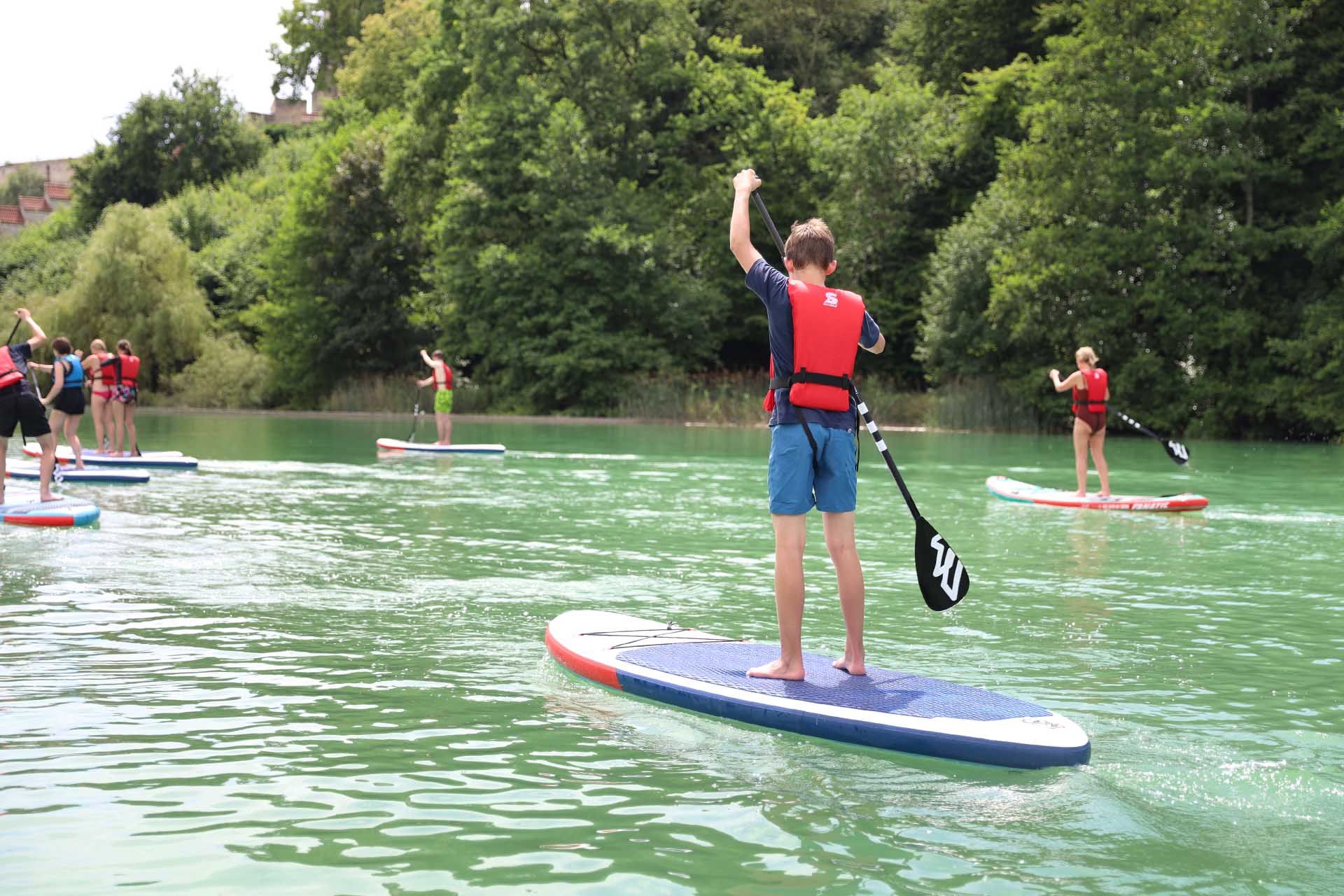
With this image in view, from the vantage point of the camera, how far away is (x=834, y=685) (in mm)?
6453

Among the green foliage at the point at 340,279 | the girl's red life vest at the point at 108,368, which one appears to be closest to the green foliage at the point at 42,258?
the green foliage at the point at 340,279

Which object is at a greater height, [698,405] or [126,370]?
[126,370]

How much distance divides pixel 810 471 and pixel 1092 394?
11220mm

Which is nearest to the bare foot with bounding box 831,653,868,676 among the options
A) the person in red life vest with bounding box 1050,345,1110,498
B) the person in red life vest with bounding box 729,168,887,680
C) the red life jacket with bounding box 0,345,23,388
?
the person in red life vest with bounding box 729,168,887,680

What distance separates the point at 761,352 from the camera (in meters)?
52.0

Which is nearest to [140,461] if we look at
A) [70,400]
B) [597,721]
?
[70,400]

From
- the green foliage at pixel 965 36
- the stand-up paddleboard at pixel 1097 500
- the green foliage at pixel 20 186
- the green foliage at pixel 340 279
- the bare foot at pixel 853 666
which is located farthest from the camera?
the green foliage at pixel 20 186

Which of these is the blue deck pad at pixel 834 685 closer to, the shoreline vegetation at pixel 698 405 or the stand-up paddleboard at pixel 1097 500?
the stand-up paddleboard at pixel 1097 500

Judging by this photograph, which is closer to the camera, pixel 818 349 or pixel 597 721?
pixel 597 721

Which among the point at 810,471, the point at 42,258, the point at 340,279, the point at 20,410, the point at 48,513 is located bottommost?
the point at 48,513

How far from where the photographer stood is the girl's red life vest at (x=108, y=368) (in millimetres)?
20228

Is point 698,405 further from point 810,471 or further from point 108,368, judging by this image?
point 810,471

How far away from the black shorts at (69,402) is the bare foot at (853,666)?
14.1m

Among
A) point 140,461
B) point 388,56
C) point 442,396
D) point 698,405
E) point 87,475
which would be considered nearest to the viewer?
point 87,475
